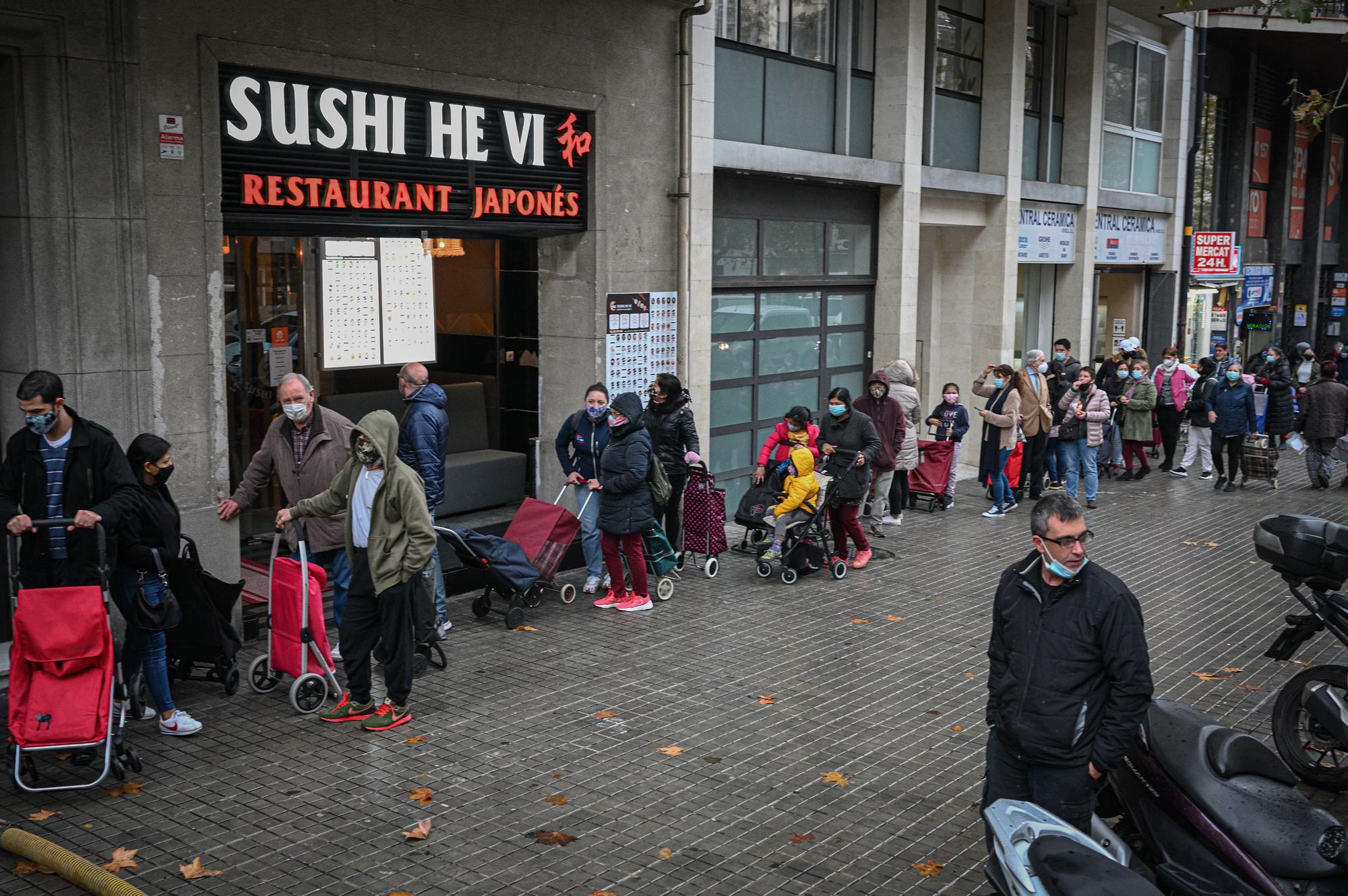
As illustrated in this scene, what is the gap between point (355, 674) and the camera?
786 centimetres

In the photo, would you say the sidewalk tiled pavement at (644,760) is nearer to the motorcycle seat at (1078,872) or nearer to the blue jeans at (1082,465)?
the motorcycle seat at (1078,872)

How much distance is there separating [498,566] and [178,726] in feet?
9.69

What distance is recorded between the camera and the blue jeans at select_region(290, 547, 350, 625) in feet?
28.7

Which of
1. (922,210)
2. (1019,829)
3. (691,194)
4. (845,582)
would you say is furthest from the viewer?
(922,210)

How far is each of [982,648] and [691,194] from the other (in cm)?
588

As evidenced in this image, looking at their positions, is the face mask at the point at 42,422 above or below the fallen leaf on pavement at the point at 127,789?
above

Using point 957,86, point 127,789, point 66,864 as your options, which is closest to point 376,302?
point 127,789

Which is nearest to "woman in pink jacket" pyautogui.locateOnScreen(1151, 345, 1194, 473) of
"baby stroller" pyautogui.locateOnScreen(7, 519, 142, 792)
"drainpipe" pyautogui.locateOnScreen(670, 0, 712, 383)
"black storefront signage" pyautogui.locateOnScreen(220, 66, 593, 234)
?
"drainpipe" pyautogui.locateOnScreen(670, 0, 712, 383)

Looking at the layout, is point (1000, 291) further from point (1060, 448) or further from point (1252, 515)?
point (1252, 515)

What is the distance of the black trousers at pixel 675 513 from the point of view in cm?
1211

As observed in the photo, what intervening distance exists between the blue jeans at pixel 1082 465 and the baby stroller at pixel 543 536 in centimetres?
792

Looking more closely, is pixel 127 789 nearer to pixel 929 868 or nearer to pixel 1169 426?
pixel 929 868

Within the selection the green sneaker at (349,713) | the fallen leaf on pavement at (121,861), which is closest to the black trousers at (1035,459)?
the green sneaker at (349,713)

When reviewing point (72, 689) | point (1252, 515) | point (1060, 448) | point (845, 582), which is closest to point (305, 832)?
point (72, 689)
